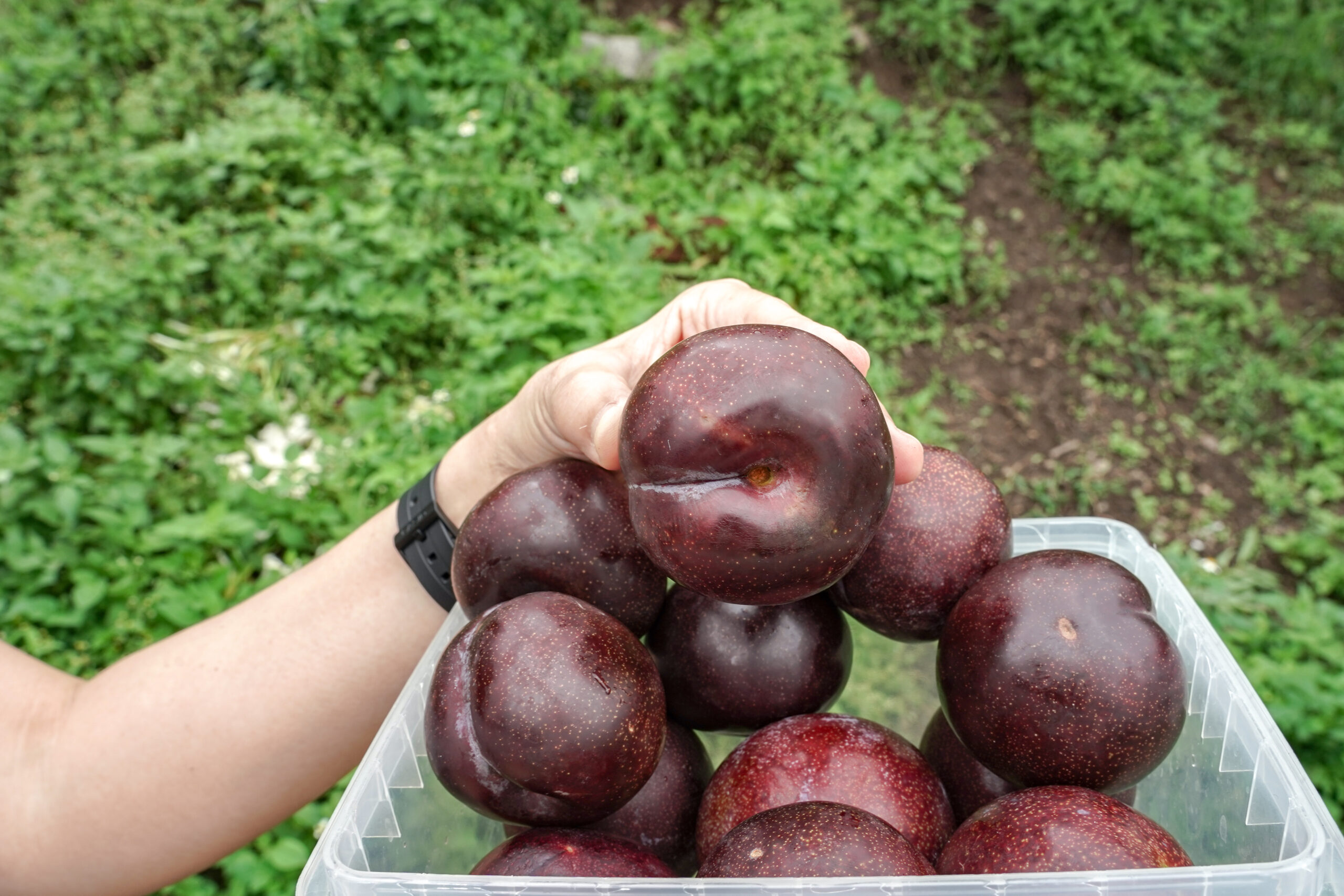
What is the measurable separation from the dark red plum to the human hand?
0.30 metres

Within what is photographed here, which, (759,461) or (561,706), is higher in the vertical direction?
(759,461)

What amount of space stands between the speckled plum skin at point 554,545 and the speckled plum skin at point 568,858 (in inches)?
14.5

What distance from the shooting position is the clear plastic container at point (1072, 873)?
1.15 meters

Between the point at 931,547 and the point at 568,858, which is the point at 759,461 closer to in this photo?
the point at 931,547

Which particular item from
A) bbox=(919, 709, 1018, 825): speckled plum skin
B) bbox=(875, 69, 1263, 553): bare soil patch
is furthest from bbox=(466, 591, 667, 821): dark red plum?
bbox=(875, 69, 1263, 553): bare soil patch

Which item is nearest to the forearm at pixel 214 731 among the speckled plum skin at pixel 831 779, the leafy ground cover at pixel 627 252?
the leafy ground cover at pixel 627 252

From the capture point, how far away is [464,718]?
55.2 inches

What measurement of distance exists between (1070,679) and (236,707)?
1614mm

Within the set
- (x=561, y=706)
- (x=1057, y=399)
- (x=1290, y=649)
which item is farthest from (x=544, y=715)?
(x=1057, y=399)

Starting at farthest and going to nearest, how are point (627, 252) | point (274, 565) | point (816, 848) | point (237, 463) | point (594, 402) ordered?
point (627, 252), point (237, 463), point (274, 565), point (594, 402), point (816, 848)

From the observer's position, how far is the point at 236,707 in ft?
6.49

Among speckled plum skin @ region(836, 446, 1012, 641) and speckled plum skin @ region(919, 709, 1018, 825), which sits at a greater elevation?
speckled plum skin @ region(836, 446, 1012, 641)

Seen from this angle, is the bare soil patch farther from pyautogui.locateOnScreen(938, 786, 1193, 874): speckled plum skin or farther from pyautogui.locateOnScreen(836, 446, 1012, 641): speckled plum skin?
pyautogui.locateOnScreen(938, 786, 1193, 874): speckled plum skin

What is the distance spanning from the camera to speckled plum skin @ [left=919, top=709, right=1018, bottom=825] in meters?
1.62
